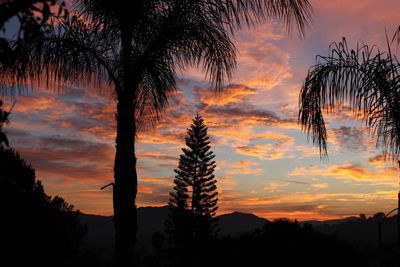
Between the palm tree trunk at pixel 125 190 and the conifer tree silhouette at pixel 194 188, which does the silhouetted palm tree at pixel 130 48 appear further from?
the conifer tree silhouette at pixel 194 188

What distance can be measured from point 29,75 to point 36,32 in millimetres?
3706

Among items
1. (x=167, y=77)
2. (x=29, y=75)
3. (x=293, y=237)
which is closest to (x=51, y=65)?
(x=29, y=75)

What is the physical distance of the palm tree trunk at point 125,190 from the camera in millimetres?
5402

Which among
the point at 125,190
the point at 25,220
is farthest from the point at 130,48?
the point at 25,220

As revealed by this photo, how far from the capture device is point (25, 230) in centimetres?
2172

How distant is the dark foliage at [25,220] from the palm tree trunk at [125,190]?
1503cm

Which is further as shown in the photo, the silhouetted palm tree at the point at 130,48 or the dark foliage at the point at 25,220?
the dark foliage at the point at 25,220

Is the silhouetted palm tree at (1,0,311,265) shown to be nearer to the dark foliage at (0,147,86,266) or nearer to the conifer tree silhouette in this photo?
the dark foliage at (0,147,86,266)

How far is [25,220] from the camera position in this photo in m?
22.1

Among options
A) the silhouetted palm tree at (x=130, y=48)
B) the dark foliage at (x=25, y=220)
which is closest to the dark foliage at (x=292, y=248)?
the dark foliage at (x=25, y=220)

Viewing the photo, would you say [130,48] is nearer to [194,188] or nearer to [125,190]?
[125,190]

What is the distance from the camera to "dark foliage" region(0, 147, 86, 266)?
20.1m

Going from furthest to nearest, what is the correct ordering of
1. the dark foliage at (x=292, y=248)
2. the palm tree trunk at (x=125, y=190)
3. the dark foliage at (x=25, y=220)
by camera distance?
the dark foliage at (x=292, y=248) < the dark foliage at (x=25, y=220) < the palm tree trunk at (x=125, y=190)

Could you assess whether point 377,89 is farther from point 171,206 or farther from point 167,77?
point 171,206
